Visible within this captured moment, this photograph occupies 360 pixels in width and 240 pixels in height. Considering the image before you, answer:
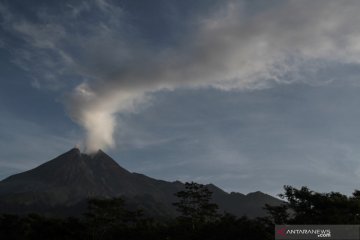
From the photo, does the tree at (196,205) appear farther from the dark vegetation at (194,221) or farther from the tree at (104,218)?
the tree at (104,218)

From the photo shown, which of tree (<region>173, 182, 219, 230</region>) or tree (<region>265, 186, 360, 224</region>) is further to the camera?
tree (<region>173, 182, 219, 230</region>)

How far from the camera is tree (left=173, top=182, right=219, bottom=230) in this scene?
58.0 m

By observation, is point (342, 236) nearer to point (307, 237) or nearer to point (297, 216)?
point (307, 237)

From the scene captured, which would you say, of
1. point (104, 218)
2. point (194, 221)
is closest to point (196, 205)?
point (194, 221)

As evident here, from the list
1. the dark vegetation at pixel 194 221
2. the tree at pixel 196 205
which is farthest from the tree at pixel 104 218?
the tree at pixel 196 205

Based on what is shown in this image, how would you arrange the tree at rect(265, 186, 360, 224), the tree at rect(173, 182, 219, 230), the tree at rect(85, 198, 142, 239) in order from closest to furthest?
the tree at rect(265, 186, 360, 224), the tree at rect(85, 198, 142, 239), the tree at rect(173, 182, 219, 230)

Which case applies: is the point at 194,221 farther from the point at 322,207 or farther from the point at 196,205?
the point at 322,207

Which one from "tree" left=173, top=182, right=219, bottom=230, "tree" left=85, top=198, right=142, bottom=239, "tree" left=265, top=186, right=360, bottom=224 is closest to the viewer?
"tree" left=265, top=186, right=360, bottom=224

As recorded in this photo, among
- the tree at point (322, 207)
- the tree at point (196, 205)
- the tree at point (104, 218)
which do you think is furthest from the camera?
the tree at point (196, 205)

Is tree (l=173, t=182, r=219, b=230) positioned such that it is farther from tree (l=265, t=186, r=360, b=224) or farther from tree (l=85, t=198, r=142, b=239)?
tree (l=265, t=186, r=360, b=224)

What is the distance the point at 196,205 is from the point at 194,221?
5.93 meters

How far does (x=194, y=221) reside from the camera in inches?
2152

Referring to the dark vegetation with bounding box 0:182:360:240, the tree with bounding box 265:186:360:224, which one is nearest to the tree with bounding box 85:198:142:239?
the dark vegetation with bounding box 0:182:360:240

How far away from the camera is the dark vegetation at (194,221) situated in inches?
1426
